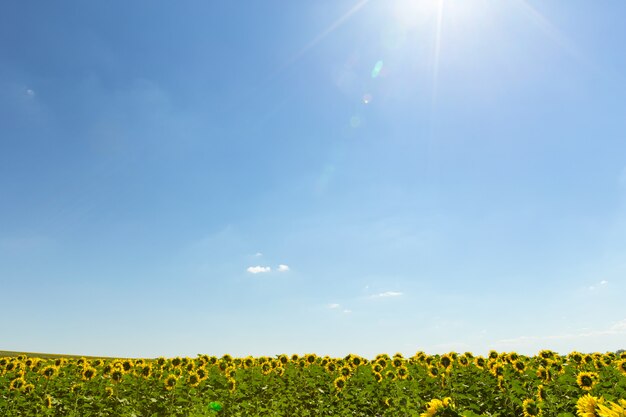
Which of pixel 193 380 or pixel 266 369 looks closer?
pixel 193 380

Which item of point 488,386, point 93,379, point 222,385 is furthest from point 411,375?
point 93,379

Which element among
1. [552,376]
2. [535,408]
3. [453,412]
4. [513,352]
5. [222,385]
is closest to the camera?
[453,412]

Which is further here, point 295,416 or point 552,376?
point 552,376

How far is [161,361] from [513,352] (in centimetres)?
1597

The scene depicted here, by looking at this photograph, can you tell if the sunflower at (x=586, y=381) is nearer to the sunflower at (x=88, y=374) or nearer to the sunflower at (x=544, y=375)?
the sunflower at (x=544, y=375)

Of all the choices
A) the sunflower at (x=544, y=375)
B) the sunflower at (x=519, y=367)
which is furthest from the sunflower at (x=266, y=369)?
the sunflower at (x=544, y=375)

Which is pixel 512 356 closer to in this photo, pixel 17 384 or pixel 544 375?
pixel 544 375

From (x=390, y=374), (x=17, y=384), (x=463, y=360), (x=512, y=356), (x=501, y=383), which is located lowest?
(x=501, y=383)

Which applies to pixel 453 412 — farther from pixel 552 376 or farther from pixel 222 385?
pixel 552 376

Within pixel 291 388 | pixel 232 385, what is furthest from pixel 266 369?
pixel 232 385

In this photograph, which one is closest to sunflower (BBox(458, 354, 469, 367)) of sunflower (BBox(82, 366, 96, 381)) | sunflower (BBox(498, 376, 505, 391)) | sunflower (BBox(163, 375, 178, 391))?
sunflower (BBox(498, 376, 505, 391))

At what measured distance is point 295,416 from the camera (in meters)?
13.6

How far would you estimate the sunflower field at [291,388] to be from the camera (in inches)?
493

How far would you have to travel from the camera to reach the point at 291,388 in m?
15.5
